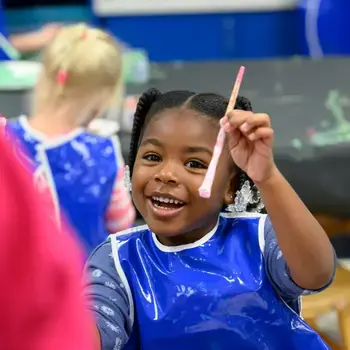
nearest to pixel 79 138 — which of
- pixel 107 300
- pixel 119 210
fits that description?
pixel 119 210

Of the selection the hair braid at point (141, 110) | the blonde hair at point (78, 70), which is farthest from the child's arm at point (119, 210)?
the hair braid at point (141, 110)

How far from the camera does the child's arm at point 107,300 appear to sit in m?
0.72

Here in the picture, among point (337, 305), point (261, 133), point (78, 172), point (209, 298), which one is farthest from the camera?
point (337, 305)

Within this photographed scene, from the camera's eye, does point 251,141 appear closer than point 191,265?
Yes

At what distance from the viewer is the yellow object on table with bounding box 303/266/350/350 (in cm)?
146

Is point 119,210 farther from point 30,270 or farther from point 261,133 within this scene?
point 30,270

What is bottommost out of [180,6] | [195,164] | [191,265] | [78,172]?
[180,6]

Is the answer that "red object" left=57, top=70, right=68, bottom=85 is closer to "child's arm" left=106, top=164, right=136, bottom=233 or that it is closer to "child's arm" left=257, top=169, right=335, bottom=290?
"child's arm" left=106, top=164, right=136, bottom=233

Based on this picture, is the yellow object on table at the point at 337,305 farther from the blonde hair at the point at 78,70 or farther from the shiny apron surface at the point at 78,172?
the blonde hair at the point at 78,70

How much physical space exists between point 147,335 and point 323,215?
1172 millimetres

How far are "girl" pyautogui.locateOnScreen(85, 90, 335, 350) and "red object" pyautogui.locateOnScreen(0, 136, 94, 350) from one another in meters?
0.44

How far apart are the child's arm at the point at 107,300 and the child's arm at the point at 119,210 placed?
1.79 ft

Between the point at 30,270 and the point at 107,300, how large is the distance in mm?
482

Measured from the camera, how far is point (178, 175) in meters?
0.74
